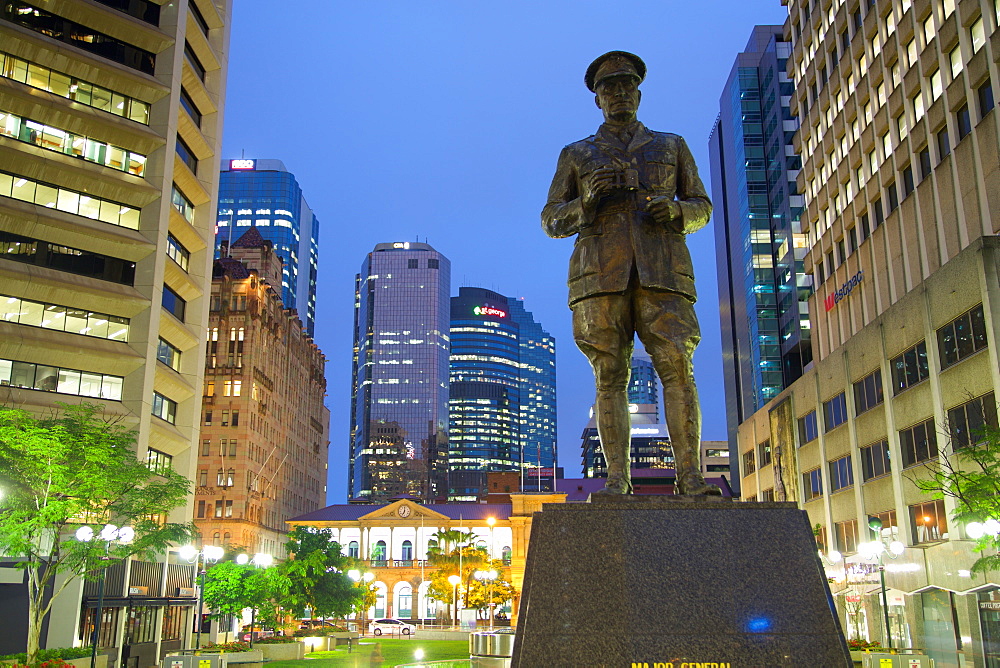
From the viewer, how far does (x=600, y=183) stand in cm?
764

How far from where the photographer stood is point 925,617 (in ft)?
128

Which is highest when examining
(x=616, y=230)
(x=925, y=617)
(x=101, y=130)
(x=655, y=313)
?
(x=101, y=130)

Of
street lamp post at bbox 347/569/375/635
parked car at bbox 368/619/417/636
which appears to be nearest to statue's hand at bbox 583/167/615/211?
street lamp post at bbox 347/569/375/635

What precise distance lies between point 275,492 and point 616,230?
416ft

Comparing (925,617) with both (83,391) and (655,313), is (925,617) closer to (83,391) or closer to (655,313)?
(655,313)

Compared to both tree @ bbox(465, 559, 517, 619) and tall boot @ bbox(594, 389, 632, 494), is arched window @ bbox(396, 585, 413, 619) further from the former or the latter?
tall boot @ bbox(594, 389, 632, 494)

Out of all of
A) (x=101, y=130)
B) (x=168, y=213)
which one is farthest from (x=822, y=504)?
(x=101, y=130)

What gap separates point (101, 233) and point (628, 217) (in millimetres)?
46536

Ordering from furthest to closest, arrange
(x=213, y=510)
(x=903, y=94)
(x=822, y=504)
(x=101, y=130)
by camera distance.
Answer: (x=213, y=510), (x=822, y=504), (x=101, y=130), (x=903, y=94)

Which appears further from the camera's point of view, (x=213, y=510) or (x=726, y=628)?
(x=213, y=510)

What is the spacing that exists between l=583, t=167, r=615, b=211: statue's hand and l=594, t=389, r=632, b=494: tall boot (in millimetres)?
1720

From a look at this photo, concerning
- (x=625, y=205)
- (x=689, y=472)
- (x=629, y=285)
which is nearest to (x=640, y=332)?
(x=629, y=285)

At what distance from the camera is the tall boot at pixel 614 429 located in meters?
7.62

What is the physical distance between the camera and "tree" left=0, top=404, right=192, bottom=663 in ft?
95.0
